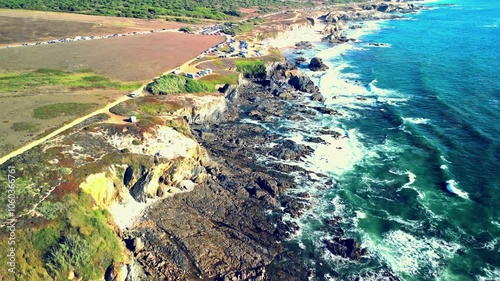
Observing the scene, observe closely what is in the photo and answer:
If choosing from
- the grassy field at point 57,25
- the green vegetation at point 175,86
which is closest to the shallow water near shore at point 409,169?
the green vegetation at point 175,86

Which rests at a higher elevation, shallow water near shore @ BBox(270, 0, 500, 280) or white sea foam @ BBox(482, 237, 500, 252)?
shallow water near shore @ BBox(270, 0, 500, 280)

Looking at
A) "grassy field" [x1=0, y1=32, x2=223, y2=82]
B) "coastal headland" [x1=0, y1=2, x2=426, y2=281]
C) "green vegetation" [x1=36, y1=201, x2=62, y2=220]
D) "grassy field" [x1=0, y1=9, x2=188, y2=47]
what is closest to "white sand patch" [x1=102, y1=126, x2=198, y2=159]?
"coastal headland" [x1=0, y1=2, x2=426, y2=281]

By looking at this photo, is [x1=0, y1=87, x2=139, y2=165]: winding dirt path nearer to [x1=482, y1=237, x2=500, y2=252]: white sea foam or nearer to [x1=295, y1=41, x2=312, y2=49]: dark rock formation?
[x1=482, y1=237, x2=500, y2=252]: white sea foam

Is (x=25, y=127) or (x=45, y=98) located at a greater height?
(x=45, y=98)

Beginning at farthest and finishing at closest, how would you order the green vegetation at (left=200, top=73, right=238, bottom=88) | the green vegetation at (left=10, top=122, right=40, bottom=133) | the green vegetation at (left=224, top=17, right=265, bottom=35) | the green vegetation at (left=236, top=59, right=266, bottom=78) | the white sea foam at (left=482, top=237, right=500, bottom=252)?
the green vegetation at (left=224, top=17, right=265, bottom=35) → the green vegetation at (left=236, top=59, right=266, bottom=78) → the green vegetation at (left=200, top=73, right=238, bottom=88) → the green vegetation at (left=10, top=122, right=40, bottom=133) → the white sea foam at (left=482, top=237, right=500, bottom=252)

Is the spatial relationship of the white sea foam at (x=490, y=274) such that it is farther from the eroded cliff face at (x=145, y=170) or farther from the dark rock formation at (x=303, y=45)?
the dark rock formation at (x=303, y=45)

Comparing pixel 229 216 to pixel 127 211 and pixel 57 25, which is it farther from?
pixel 57 25

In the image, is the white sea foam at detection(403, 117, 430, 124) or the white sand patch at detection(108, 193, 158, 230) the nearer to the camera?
the white sand patch at detection(108, 193, 158, 230)

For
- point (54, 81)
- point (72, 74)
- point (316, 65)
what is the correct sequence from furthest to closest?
point (316, 65) → point (72, 74) → point (54, 81)

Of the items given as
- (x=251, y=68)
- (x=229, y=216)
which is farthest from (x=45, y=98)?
(x=251, y=68)
